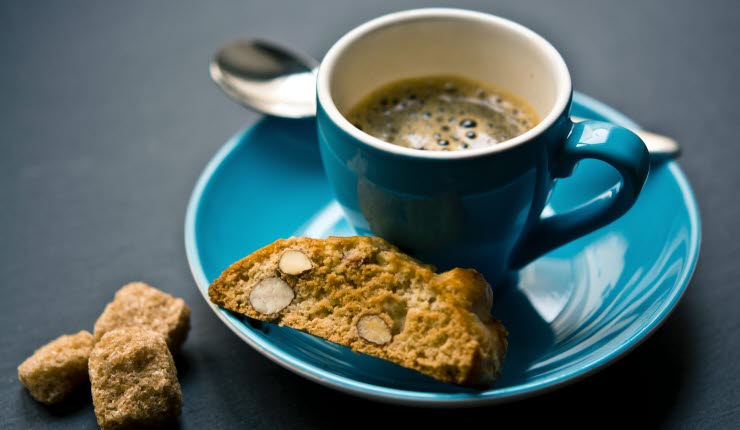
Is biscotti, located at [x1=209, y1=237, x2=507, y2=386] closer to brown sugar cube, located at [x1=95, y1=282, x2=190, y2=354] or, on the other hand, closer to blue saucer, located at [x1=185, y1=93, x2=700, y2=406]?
blue saucer, located at [x1=185, y1=93, x2=700, y2=406]

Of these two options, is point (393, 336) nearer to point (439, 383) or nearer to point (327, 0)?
point (439, 383)

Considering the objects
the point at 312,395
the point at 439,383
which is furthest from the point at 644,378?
the point at 312,395

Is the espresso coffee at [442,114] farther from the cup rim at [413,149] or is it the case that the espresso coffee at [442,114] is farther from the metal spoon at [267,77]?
the metal spoon at [267,77]

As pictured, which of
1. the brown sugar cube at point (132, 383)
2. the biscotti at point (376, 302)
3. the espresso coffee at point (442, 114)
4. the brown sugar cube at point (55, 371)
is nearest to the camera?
the biscotti at point (376, 302)

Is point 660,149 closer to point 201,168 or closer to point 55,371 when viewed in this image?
point 201,168

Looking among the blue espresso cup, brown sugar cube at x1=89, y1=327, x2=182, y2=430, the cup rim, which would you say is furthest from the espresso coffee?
brown sugar cube at x1=89, y1=327, x2=182, y2=430

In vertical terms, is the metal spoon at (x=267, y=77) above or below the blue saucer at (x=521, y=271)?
above

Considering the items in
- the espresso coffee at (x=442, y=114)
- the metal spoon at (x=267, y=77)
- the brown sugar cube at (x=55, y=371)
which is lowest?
the brown sugar cube at (x=55, y=371)

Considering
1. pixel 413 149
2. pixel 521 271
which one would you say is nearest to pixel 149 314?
pixel 413 149

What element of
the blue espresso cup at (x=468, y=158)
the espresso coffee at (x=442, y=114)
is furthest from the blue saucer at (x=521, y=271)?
the espresso coffee at (x=442, y=114)
